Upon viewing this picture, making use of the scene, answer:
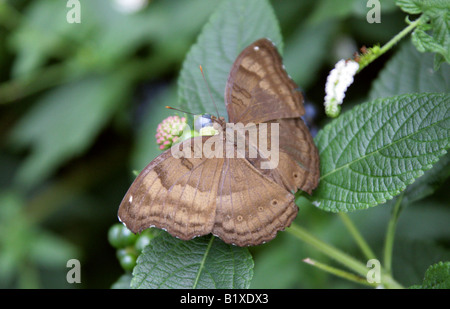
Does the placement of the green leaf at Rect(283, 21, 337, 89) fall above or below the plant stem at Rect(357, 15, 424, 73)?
above

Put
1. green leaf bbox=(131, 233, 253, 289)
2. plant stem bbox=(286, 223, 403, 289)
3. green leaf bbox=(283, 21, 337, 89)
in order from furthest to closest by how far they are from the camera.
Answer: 1. green leaf bbox=(283, 21, 337, 89)
2. plant stem bbox=(286, 223, 403, 289)
3. green leaf bbox=(131, 233, 253, 289)

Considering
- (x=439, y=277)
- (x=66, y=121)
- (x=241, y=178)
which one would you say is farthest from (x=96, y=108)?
(x=439, y=277)

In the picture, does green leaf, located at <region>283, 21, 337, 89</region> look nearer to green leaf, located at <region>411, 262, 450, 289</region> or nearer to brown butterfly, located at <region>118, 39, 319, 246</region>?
brown butterfly, located at <region>118, 39, 319, 246</region>

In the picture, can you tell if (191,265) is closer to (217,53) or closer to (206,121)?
(206,121)

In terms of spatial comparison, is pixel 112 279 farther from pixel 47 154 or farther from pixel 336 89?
pixel 336 89

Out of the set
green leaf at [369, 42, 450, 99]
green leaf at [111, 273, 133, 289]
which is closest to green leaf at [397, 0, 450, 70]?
green leaf at [369, 42, 450, 99]

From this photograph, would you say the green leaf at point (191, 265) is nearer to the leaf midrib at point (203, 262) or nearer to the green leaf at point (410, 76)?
the leaf midrib at point (203, 262)

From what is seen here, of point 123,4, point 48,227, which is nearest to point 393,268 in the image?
point 123,4
